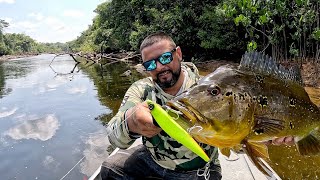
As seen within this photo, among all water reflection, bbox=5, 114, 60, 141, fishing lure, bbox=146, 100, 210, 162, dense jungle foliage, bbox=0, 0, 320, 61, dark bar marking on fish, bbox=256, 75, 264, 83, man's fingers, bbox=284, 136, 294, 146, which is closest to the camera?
fishing lure, bbox=146, 100, 210, 162

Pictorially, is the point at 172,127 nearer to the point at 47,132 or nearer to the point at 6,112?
the point at 47,132

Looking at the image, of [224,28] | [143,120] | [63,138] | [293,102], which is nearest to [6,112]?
[63,138]

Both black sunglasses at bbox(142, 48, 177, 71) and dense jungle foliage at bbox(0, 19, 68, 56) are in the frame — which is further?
dense jungle foliage at bbox(0, 19, 68, 56)

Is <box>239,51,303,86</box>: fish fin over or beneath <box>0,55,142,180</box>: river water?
over

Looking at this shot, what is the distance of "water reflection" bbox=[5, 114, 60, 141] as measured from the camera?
10.4 metres

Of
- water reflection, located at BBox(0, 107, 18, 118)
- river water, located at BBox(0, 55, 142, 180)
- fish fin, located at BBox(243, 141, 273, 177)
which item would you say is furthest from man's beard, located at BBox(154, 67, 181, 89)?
water reflection, located at BBox(0, 107, 18, 118)

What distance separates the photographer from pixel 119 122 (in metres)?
2.43

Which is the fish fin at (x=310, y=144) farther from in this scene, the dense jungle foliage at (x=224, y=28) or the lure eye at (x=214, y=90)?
the dense jungle foliage at (x=224, y=28)

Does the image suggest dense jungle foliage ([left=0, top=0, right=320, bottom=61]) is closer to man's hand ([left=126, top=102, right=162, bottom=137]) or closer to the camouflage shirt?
the camouflage shirt

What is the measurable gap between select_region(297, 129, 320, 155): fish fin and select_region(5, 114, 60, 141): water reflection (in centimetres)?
908

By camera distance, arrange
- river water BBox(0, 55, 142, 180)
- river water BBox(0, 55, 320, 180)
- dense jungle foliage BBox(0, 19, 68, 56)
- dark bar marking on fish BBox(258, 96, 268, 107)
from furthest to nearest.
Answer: dense jungle foliage BBox(0, 19, 68, 56) → river water BBox(0, 55, 142, 180) → river water BBox(0, 55, 320, 180) → dark bar marking on fish BBox(258, 96, 268, 107)

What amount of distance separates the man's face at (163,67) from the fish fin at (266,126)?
42.6 inches

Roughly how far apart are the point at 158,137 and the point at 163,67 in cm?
66

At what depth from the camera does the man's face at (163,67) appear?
9.01 ft
